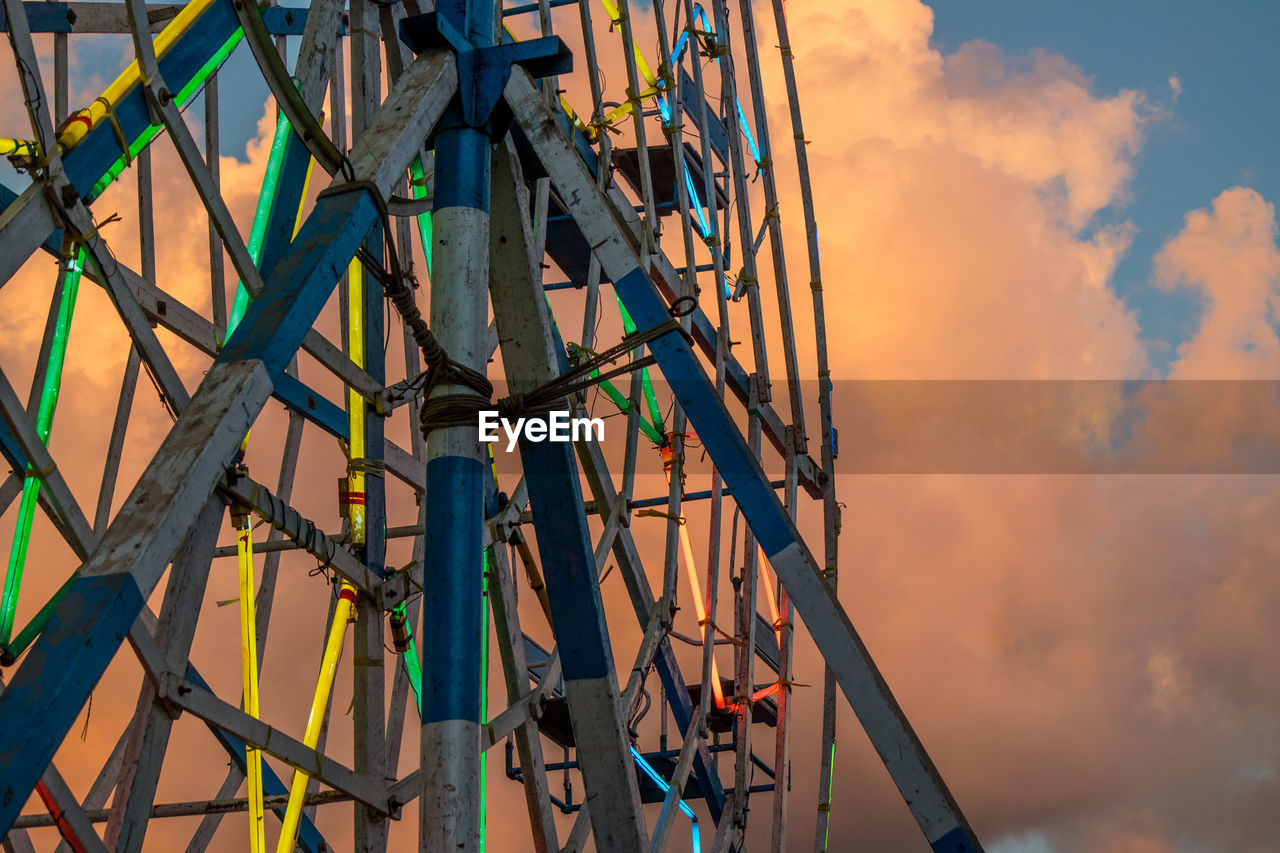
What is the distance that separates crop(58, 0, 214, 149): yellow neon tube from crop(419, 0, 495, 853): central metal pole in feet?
5.85

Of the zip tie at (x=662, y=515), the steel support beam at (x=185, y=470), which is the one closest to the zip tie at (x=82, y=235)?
the steel support beam at (x=185, y=470)

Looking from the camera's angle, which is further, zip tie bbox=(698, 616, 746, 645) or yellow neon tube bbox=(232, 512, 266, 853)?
zip tie bbox=(698, 616, 746, 645)

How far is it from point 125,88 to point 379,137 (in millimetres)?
2085

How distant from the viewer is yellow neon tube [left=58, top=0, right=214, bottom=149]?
5.64m

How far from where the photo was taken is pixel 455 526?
14.0 feet

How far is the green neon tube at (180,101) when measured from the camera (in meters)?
5.98

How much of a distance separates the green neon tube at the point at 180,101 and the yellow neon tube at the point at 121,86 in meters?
0.19

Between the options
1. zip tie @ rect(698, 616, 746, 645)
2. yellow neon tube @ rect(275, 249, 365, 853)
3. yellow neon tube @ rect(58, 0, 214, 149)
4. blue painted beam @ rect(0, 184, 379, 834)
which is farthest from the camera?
zip tie @ rect(698, 616, 746, 645)

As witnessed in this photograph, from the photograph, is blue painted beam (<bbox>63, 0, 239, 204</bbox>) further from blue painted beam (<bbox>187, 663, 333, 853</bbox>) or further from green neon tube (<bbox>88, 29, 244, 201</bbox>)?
blue painted beam (<bbox>187, 663, 333, 853</bbox>)

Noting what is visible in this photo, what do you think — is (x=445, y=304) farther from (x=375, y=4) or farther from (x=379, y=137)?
(x=375, y=4)

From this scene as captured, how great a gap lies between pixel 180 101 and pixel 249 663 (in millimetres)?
2661

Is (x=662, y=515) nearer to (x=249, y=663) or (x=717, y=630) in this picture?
(x=717, y=630)

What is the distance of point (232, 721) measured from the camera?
5.85 meters

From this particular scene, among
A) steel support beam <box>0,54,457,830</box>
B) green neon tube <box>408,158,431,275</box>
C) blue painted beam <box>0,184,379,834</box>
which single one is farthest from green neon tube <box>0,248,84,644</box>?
blue painted beam <box>0,184,379,834</box>
